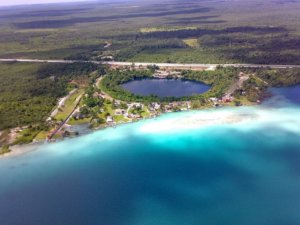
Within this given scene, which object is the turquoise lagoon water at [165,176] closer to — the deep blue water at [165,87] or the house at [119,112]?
the house at [119,112]

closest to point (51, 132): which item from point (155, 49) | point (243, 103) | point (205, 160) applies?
point (205, 160)

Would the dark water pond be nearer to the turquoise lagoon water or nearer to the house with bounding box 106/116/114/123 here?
the turquoise lagoon water

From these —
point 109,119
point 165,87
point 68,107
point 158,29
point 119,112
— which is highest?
point 109,119

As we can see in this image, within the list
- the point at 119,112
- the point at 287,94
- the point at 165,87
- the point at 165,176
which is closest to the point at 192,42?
the point at 165,87

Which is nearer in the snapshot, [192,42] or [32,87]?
[32,87]

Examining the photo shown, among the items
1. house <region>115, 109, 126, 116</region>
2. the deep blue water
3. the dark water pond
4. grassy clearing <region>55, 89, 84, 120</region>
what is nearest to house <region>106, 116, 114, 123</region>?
house <region>115, 109, 126, 116</region>

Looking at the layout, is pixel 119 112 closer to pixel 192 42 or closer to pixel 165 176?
pixel 165 176

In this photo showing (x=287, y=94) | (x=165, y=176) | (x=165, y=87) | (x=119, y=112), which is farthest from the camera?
(x=165, y=87)
